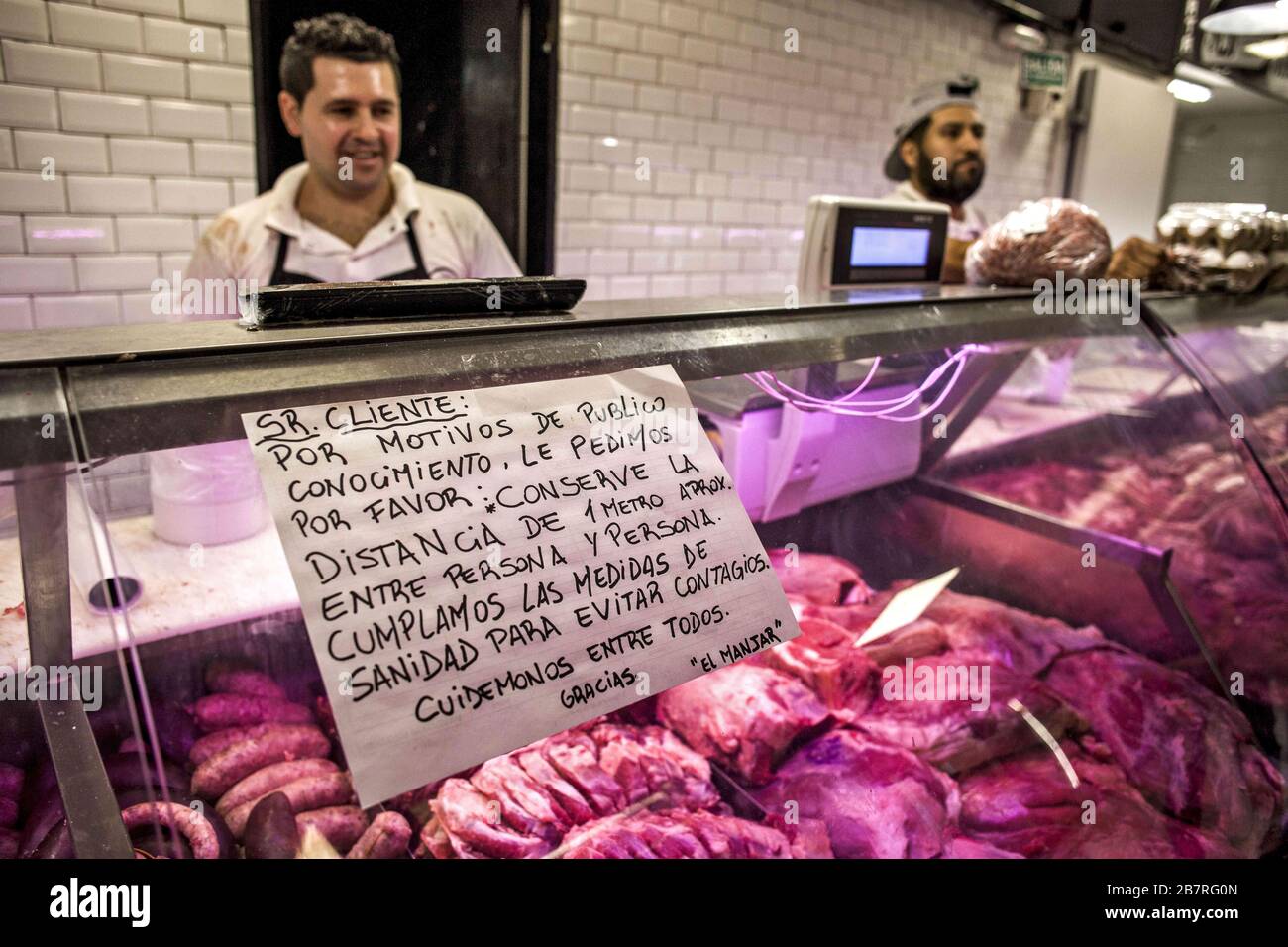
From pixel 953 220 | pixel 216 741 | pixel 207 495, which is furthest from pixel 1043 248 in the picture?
pixel 953 220

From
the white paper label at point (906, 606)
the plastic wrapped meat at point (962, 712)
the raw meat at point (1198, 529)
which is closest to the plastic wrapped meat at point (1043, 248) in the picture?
the raw meat at point (1198, 529)

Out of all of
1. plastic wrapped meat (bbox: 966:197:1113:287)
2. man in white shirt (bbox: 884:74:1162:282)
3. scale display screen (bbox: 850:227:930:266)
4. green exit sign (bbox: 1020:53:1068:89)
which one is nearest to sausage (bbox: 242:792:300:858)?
scale display screen (bbox: 850:227:930:266)

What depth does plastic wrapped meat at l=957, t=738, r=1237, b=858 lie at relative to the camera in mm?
1104

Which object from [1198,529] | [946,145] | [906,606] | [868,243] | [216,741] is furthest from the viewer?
[946,145]

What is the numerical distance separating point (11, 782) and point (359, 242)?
7.68 ft

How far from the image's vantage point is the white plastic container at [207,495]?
2.72 feet

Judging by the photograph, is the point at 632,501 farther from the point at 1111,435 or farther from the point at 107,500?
the point at 1111,435

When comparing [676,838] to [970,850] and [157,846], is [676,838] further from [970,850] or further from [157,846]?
[157,846]

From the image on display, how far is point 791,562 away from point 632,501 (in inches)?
22.5

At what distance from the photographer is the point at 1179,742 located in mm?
1271

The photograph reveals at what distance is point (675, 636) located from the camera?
0.81 meters

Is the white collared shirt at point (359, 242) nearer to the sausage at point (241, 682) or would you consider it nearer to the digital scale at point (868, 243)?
the digital scale at point (868, 243)
